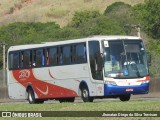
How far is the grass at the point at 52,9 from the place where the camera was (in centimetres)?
14500

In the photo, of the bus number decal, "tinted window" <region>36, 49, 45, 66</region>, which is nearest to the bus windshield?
"tinted window" <region>36, 49, 45, 66</region>

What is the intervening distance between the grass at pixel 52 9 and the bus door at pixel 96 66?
353 ft

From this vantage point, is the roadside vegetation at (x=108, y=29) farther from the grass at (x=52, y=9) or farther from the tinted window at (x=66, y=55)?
the tinted window at (x=66, y=55)

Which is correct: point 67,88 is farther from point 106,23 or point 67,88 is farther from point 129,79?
point 106,23

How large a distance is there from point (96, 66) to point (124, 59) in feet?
4.28

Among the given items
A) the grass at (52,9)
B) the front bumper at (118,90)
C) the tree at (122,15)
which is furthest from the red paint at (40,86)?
the grass at (52,9)

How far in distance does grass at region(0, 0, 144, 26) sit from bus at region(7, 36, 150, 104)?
10340 centimetres

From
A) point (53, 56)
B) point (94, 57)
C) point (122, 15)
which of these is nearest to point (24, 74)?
point (53, 56)

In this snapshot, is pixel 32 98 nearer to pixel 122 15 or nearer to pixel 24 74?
pixel 24 74

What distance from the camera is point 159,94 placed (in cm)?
4109

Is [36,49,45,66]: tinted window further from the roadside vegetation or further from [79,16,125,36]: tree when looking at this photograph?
[79,16,125,36]: tree

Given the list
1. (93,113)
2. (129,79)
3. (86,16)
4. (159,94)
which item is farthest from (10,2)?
(93,113)

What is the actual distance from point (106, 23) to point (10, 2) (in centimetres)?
6216

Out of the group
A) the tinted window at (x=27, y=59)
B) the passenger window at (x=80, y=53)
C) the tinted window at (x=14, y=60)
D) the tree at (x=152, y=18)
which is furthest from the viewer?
the tree at (x=152, y=18)
